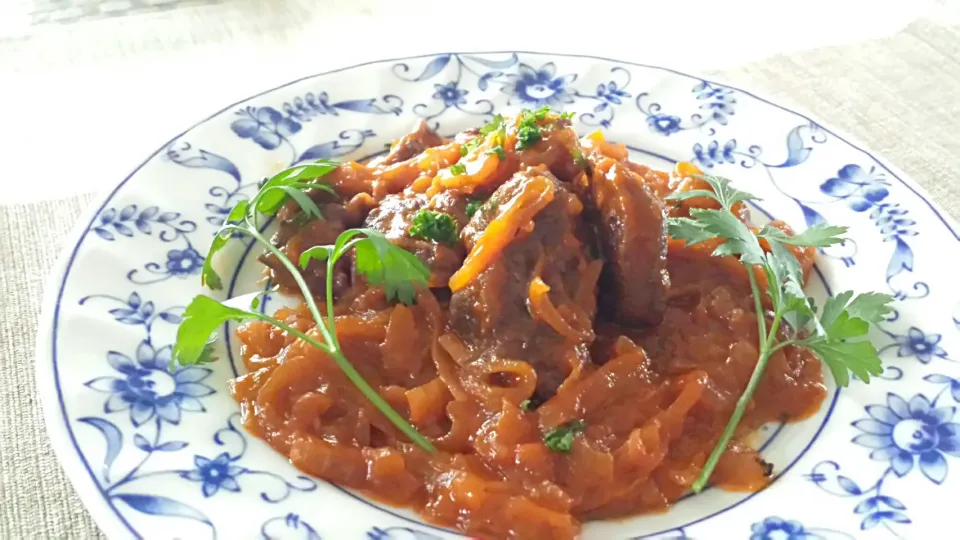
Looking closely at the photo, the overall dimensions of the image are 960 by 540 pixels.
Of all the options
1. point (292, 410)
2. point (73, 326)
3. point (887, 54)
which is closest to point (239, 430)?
point (292, 410)

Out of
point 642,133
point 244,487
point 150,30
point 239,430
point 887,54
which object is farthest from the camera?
point 150,30

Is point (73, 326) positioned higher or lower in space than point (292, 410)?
higher

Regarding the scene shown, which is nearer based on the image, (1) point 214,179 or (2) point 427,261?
(2) point 427,261

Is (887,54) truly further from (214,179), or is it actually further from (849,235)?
(214,179)

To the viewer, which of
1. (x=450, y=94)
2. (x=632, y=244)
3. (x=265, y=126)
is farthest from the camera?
(x=450, y=94)

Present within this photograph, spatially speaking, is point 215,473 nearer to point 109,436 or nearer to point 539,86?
point 109,436

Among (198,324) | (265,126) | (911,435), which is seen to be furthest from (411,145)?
(911,435)
